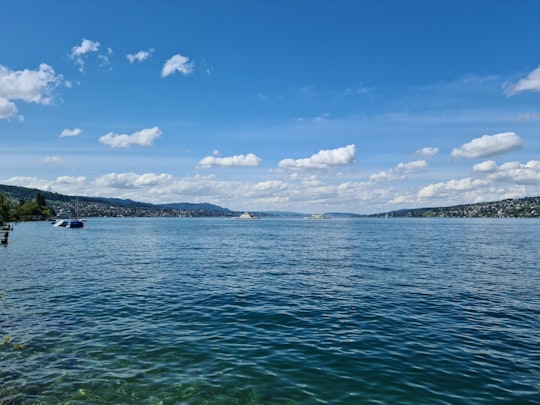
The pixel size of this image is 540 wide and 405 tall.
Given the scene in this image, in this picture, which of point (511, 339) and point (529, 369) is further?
point (511, 339)

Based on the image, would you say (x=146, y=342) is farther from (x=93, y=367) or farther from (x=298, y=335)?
(x=298, y=335)

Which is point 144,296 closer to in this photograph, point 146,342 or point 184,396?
point 146,342

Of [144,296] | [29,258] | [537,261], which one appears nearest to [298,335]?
[144,296]

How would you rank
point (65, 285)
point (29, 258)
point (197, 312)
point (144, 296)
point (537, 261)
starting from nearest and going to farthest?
point (197, 312) → point (144, 296) → point (65, 285) → point (537, 261) → point (29, 258)

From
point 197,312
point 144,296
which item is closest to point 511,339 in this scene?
point 197,312

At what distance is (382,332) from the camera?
72.9 feet

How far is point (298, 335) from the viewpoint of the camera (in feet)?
71.3

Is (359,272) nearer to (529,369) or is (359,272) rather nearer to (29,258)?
(529,369)

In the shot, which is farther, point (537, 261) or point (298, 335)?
point (537, 261)

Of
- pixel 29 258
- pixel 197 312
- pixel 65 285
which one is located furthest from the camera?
pixel 29 258

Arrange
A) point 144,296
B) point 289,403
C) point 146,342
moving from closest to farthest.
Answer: point 289,403 < point 146,342 < point 144,296

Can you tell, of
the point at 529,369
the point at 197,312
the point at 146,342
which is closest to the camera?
the point at 529,369

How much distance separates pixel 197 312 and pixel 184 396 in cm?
1270

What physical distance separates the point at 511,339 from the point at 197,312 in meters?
20.5
